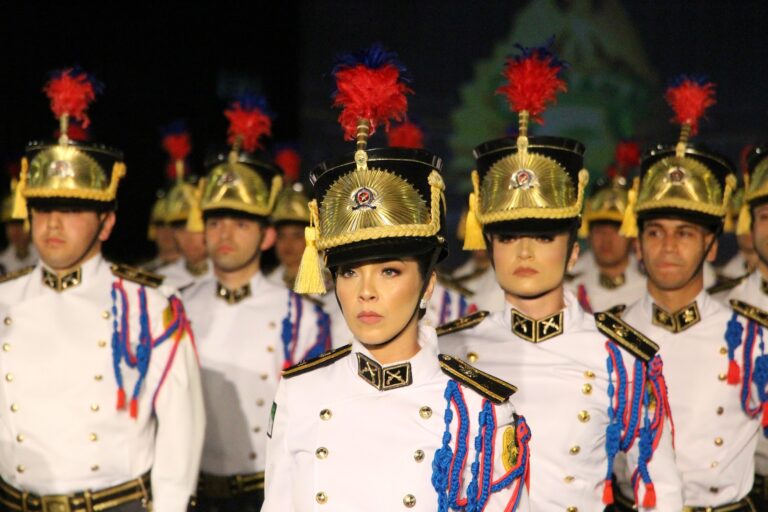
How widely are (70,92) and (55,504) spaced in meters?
1.73

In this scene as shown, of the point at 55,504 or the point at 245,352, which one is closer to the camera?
the point at 55,504

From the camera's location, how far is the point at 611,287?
7.71 metres

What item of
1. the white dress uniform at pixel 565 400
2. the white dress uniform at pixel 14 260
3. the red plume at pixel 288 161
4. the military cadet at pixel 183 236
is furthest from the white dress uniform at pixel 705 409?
the white dress uniform at pixel 14 260

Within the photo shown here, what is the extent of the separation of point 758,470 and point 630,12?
677 centimetres

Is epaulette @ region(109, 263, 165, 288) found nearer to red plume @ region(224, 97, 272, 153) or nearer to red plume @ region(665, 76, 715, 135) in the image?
red plume @ region(224, 97, 272, 153)

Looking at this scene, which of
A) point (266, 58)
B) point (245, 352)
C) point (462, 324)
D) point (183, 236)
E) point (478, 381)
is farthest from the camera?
point (266, 58)

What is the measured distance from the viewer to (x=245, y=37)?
34.0 ft

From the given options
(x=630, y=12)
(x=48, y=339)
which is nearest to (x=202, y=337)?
(x=48, y=339)

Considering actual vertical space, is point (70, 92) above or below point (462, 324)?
above

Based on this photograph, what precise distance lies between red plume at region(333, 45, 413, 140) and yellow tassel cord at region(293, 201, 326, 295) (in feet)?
1.04

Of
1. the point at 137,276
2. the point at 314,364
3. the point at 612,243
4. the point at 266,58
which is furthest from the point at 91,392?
the point at 266,58

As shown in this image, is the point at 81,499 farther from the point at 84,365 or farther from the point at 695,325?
the point at 695,325

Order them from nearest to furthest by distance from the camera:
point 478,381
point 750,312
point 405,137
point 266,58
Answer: point 478,381 → point 750,312 → point 405,137 → point 266,58

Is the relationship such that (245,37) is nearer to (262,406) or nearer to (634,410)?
(262,406)
